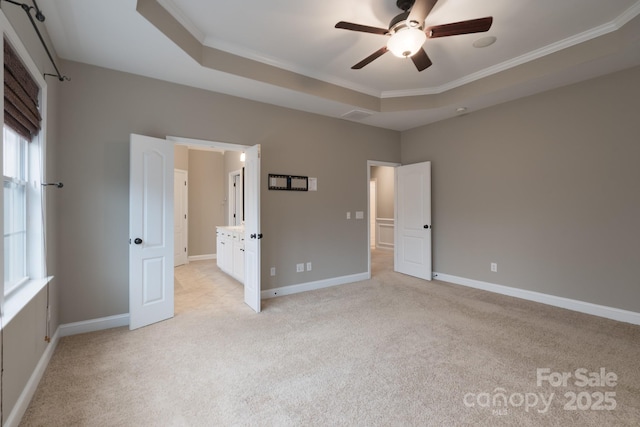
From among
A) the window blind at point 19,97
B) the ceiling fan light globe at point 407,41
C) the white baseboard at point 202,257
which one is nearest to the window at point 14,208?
the window blind at point 19,97

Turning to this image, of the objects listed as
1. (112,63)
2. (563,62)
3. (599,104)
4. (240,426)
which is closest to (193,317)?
(240,426)

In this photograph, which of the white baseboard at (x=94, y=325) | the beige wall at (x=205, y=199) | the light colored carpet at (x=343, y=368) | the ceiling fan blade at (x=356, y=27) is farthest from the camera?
the beige wall at (x=205, y=199)

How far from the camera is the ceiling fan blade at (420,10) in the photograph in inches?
76.5

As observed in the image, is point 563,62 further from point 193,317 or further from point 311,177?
point 193,317

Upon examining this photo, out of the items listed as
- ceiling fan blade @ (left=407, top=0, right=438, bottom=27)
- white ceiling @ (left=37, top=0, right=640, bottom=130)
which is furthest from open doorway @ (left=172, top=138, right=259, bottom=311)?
ceiling fan blade @ (left=407, top=0, right=438, bottom=27)

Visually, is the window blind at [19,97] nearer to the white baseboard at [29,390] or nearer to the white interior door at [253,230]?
the white baseboard at [29,390]

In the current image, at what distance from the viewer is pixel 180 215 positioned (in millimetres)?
6504

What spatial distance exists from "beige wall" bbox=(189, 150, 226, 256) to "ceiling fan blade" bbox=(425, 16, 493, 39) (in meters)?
6.13

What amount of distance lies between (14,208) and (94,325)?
4.79ft

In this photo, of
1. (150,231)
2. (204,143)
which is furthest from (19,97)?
(204,143)

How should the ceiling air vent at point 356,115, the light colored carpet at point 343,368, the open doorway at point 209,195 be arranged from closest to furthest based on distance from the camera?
the light colored carpet at point 343,368
the ceiling air vent at point 356,115
the open doorway at point 209,195

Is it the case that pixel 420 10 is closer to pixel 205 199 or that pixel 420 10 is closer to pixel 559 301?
pixel 559 301

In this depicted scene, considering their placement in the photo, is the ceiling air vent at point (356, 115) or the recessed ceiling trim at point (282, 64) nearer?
the recessed ceiling trim at point (282, 64)

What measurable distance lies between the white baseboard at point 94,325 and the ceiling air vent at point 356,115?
389cm
